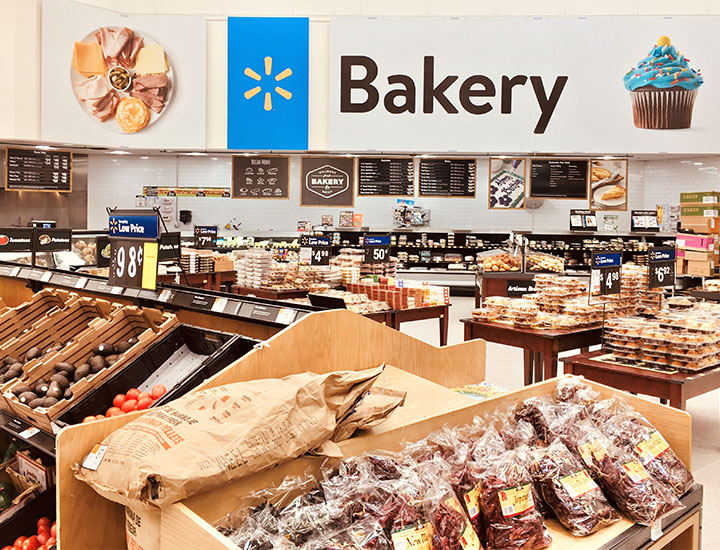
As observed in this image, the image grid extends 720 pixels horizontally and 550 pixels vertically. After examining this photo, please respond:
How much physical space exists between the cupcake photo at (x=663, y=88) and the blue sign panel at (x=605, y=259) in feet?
21.0

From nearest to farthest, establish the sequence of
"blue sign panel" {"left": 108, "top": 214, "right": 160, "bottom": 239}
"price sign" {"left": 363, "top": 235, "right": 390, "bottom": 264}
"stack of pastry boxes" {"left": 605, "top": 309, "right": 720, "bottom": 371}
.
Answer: "blue sign panel" {"left": 108, "top": 214, "right": 160, "bottom": 239}, "stack of pastry boxes" {"left": 605, "top": 309, "right": 720, "bottom": 371}, "price sign" {"left": 363, "top": 235, "right": 390, "bottom": 264}

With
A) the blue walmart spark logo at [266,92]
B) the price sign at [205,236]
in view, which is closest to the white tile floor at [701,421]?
the price sign at [205,236]

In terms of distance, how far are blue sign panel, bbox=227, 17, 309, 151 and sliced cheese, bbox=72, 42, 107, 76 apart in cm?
206

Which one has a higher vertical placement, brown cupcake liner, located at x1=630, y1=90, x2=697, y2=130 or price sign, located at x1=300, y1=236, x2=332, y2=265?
brown cupcake liner, located at x1=630, y1=90, x2=697, y2=130

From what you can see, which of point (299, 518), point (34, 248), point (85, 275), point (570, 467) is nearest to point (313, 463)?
point (299, 518)

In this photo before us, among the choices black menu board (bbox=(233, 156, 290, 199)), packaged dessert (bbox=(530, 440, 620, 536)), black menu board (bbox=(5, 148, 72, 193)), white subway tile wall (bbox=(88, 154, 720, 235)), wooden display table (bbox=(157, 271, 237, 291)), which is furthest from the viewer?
white subway tile wall (bbox=(88, 154, 720, 235))

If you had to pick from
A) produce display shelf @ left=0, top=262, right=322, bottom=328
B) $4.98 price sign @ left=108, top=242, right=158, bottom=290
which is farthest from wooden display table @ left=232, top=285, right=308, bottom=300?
$4.98 price sign @ left=108, top=242, right=158, bottom=290

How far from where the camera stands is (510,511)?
5.78 feet

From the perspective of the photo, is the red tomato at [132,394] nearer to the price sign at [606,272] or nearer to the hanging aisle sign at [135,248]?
the hanging aisle sign at [135,248]

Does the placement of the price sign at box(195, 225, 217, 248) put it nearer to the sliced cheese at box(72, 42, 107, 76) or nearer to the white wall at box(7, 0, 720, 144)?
the white wall at box(7, 0, 720, 144)

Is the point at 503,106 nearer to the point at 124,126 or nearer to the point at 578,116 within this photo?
the point at 578,116

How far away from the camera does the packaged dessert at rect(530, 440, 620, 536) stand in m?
1.90

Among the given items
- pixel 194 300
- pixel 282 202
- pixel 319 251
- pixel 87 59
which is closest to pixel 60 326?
pixel 194 300

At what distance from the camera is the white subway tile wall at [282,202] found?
12.4m
